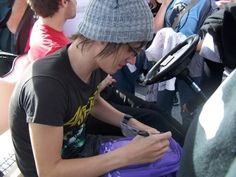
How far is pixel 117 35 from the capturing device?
117 cm

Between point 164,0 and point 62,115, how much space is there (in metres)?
1.68

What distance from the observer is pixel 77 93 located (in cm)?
130

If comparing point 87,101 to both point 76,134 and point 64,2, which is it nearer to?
point 76,134

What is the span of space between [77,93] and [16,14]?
1421mm

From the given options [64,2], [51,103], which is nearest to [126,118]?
[51,103]

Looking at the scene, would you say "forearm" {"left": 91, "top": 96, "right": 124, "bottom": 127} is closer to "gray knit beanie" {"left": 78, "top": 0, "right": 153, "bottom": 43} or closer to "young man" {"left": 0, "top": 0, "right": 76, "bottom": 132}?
Answer: "young man" {"left": 0, "top": 0, "right": 76, "bottom": 132}

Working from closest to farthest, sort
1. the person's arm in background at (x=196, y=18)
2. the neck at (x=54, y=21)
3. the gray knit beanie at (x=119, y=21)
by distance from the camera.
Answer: the gray knit beanie at (x=119, y=21), the neck at (x=54, y=21), the person's arm in background at (x=196, y=18)

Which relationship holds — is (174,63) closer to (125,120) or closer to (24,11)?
(125,120)

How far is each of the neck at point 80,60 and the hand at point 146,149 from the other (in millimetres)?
316

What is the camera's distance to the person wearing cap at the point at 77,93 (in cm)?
118

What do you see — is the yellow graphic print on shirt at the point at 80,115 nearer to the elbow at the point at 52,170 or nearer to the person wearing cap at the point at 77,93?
the person wearing cap at the point at 77,93

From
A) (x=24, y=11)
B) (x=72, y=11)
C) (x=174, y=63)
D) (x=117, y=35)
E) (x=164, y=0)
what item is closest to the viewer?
(x=117, y=35)

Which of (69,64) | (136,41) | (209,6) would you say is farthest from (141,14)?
(209,6)

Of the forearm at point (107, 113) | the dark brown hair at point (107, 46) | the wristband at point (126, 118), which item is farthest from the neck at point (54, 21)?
the dark brown hair at point (107, 46)
